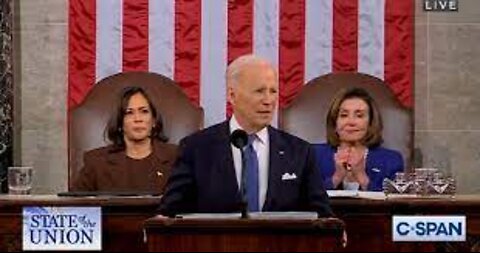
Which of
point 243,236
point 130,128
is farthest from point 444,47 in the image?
point 243,236

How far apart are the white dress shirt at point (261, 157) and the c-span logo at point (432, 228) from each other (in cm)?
58

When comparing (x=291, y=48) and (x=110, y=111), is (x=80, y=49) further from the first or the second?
(x=291, y=48)

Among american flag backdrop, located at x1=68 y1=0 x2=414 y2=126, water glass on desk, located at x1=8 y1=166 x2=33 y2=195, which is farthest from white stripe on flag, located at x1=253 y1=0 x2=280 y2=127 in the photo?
water glass on desk, located at x1=8 y1=166 x2=33 y2=195

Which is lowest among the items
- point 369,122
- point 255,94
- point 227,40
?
point 369,122

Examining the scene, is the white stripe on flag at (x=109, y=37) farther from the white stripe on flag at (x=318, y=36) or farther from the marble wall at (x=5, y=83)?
the white stripe on flag at (x=318, y=36)

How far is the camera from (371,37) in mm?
6324

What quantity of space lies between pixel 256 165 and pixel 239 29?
Answer: 2.90 metres

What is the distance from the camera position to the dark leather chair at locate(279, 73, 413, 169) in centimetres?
546

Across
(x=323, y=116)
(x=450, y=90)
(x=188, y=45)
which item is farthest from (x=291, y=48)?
(x=450, y=90)

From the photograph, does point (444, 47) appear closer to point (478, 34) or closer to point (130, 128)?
point (478, 34)

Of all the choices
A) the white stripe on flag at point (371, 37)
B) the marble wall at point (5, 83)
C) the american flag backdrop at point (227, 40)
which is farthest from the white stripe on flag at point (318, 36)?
the marble wall at point (5, 83)

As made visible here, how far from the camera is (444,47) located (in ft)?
21.4

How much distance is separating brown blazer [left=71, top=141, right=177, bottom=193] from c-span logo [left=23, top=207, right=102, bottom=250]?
3.44ft

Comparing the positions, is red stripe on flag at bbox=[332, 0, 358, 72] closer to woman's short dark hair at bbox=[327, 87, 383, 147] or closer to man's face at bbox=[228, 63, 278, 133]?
woman's short dark hair at bbox=[327, 87, 383, 147]
